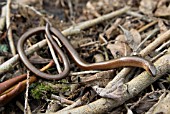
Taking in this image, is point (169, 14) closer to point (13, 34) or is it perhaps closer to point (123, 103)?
point (123, 103)

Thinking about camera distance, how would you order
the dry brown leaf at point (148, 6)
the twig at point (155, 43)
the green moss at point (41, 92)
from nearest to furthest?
the green moss at point (41, 92)
the twig at point (155, 43)
the dry brown leaf at point (148, 6)

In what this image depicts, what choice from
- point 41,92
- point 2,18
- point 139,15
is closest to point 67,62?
point 41,92

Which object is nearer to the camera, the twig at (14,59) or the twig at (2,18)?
the twig at (14,59)

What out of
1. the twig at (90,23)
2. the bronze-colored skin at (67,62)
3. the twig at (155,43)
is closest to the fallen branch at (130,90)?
the bronze-colored skin at (67,62)

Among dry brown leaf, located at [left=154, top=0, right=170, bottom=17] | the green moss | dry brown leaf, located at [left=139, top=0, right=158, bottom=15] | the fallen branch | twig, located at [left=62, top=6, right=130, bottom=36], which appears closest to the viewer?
the fallen branch

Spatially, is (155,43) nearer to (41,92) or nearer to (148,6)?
(148,6)

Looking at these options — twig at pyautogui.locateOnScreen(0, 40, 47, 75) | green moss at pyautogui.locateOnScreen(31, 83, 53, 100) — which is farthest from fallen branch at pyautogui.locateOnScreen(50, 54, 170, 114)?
twig at pyautogui.locateOnScreen(0, 40, 47, 75)

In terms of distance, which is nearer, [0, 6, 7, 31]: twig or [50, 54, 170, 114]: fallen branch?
[50, 54, 170, 114]: fallen branch

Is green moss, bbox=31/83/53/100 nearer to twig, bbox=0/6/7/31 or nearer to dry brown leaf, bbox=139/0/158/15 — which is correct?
twig, bbox=0/6/7/31

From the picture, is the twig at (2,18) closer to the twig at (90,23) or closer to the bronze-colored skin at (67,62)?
the bronze-colored skin at (67,62)
